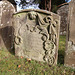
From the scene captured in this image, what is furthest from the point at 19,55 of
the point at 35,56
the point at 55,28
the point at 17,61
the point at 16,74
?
the point at 55,28

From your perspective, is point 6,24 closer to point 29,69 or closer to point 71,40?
point 29,69

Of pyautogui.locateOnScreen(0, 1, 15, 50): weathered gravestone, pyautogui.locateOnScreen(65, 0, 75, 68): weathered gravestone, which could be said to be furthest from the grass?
pyautogui.locateOnScreen(0, 1, 15, 50): weathered gravestone

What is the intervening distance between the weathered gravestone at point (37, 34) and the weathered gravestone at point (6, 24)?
1.07 m

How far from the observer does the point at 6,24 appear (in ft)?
14.3

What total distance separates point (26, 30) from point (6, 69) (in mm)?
1571

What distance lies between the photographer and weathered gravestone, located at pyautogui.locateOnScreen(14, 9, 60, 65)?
295 cm

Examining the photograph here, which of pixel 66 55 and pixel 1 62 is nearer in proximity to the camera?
pixel 66 55

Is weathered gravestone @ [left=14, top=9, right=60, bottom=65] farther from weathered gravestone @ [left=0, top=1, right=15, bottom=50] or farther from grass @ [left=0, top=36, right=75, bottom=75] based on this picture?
weathered gravestone @ [left=0, top=1, right=15, bottom=50]

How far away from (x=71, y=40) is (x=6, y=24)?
325 centimetres

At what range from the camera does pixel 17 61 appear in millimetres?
3178

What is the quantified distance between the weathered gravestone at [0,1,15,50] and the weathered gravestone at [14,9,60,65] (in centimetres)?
107

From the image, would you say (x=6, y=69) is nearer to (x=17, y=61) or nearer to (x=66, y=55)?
(x=17, y=61)

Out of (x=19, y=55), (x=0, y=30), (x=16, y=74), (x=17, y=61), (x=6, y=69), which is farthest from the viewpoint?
(x=0, y=30)

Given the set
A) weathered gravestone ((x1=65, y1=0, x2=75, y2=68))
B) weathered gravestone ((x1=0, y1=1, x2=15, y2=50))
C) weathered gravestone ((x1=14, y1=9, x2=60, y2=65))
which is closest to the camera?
weathered gravestone ((x1=65, y1=0, x2=75, y2=68))
